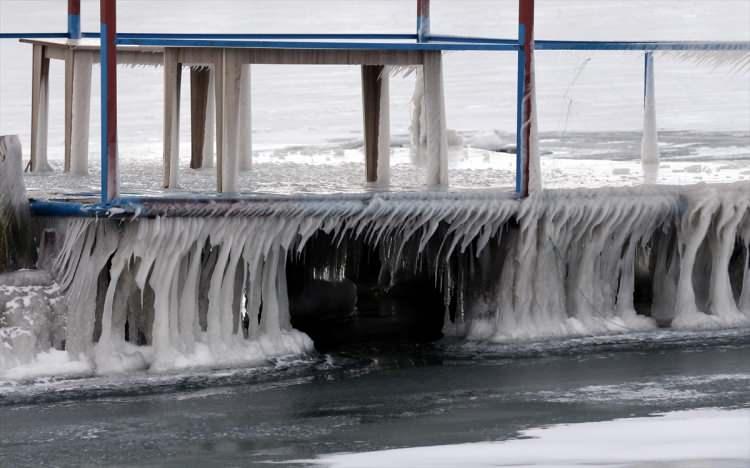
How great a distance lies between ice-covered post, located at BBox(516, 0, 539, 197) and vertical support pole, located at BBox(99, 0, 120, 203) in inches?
94.3

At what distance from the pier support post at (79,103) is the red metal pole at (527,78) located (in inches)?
116

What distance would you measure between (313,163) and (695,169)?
9.10 ft

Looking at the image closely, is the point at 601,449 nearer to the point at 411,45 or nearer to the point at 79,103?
the point at 411,45

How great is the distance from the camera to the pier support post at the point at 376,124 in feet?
33.3

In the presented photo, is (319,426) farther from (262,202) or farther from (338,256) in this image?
(338,256)

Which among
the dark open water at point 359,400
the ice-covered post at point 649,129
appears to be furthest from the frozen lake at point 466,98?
the dark open water at point 359,400

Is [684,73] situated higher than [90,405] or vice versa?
[684,73]

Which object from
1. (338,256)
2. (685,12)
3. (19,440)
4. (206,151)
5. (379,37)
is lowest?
(19,440)

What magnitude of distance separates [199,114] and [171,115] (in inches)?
70.4

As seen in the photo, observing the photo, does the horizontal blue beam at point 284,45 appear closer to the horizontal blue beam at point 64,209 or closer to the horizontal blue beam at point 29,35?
the horizontal blue beam at point 64,209

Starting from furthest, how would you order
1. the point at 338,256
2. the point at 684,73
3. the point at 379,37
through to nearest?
the point at 684,73 < the point at 379,37 < the point at 338,256

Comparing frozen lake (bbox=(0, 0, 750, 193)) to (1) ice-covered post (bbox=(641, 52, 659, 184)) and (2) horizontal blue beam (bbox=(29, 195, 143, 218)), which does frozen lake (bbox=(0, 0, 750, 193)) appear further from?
(2) horizontal blue beam (bbox=(29, 195, 143, 218))

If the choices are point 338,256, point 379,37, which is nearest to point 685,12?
point 379,37

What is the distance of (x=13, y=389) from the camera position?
A: 8.15m
